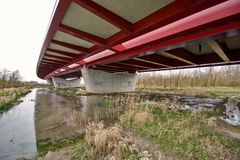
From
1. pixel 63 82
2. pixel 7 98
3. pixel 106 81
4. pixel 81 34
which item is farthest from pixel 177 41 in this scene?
pixel 63 82

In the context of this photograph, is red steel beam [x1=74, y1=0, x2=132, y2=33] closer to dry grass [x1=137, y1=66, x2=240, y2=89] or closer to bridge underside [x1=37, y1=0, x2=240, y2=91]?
bridge underside [x1=37, y1=0, x2=240, y2=91]

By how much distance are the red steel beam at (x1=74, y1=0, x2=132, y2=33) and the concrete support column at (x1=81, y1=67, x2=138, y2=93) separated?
8499mm

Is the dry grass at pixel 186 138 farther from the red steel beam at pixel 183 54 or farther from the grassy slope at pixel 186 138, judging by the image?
the red steel beam at pixel 183 54

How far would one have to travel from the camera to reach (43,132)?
394cm

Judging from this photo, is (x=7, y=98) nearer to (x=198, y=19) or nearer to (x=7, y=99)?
(x=7, y=99)

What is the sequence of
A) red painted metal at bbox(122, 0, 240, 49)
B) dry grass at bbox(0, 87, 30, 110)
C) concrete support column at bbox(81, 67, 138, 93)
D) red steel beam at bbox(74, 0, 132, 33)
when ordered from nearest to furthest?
red painted metal at bbox(122, 0, 240, 49) < red steel beam at bbox(74, 0, 132, 33) < dry grass at bbox(0, 87, 30, 110) < concrete support column at bbox(81, 67, 138, 93)

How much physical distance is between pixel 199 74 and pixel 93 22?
55.3 ft

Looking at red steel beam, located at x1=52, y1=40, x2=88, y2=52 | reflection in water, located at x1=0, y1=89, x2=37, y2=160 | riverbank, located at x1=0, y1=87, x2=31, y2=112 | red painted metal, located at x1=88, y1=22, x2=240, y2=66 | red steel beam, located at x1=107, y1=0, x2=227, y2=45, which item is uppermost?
red steel beam, located at x1=52, y1=40, x2=88, y2=52

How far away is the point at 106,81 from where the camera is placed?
13383 mm

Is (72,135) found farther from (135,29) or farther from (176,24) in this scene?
(176,24)

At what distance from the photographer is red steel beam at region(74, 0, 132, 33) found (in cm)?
315

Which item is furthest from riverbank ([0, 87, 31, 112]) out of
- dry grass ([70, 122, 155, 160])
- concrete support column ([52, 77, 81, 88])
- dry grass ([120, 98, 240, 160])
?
concrete support column ([52, 77, 81, 88])

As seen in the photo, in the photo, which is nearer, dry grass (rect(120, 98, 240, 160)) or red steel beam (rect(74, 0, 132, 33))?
dry grass (rect(120, 98, 240, 160))

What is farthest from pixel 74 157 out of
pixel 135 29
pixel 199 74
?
pixel 199 74
